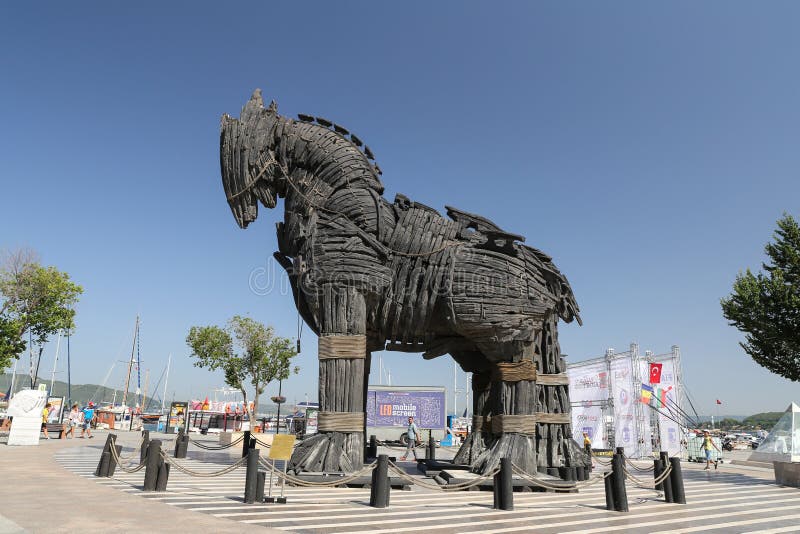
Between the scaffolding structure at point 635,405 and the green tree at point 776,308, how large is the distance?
330 inches

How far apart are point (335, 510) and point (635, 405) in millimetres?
17378

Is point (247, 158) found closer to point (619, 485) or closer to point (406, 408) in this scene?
point (619, 485)

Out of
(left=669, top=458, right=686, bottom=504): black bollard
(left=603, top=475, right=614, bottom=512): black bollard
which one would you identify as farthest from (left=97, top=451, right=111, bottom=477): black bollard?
(left=669, top=458, right=686, bottom=504): black bollard

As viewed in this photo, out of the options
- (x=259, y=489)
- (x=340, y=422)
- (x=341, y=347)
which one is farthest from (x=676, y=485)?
(x=259, y=489)

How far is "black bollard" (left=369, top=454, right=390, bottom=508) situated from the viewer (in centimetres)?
645

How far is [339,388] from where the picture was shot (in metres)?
8.20

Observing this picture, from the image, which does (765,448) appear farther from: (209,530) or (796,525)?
(209,530)

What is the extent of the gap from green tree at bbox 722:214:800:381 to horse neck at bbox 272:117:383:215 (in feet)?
30.9

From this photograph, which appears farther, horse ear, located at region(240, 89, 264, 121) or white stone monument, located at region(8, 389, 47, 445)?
white stone monument, located at region(8, 389, 47, 445)

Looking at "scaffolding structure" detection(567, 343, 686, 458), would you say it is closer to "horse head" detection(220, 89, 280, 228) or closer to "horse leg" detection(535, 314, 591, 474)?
"horse leg" detection(535, 314, 591, 474)

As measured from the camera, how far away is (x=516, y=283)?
920cm

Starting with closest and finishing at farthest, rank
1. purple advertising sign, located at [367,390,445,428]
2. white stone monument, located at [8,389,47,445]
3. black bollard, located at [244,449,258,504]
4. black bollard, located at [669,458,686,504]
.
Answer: black bollard, located at [244,449,258,504] → black bollard, located at [669,458,686,504] → white stone monument, located at [8,389,47,445] → purple advertising sign, located at [367,390,445,428]

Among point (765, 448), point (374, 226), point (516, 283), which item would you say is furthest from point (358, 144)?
point (765, 448)

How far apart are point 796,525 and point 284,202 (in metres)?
8.58
